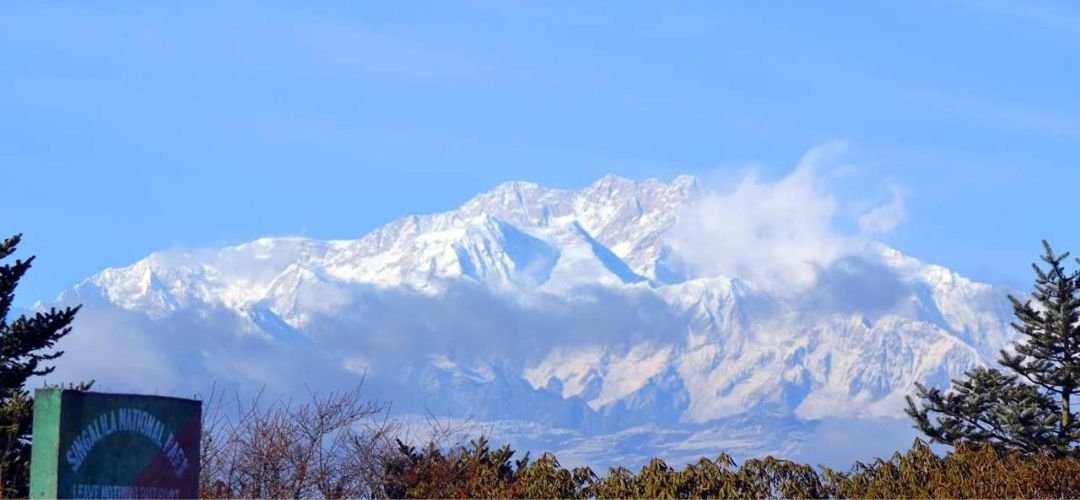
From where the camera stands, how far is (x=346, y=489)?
19.0 metres

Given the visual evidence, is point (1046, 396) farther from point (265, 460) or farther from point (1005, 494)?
point (265, 460)

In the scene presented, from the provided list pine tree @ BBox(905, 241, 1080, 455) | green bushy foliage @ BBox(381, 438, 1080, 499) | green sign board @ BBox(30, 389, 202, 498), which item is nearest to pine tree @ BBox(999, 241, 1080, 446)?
pine tree @ BBox(905, 241, 1080, 455)

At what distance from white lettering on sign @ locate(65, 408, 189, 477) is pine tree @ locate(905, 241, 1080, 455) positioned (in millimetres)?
24884

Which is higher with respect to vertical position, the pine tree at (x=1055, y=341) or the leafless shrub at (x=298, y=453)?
the pine tree at (x=1055, y=341)

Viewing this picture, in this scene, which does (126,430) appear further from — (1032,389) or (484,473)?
(1032,389)

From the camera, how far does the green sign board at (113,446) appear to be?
1181cm

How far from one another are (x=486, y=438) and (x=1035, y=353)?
63.8 feet

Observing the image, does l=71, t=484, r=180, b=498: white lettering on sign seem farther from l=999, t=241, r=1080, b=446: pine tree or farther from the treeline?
l=999, t=241, r=1080, b=446: pine tree

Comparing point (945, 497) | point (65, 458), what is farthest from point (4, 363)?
point (65, 458)

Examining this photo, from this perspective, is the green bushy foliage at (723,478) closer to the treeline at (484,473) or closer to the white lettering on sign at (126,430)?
the treeline at (484,473)

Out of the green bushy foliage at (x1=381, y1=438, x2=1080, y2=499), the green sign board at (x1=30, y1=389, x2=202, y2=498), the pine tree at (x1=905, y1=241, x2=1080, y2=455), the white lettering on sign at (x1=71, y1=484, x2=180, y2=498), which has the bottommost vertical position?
the white lettering on sign at (x1=71, y1=484, x2=180, y2=498)

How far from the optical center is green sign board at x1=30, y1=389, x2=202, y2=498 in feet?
38.8

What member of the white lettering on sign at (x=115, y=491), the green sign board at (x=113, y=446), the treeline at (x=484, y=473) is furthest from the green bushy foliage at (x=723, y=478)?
the white lettering on sign at (x=115, y=491)

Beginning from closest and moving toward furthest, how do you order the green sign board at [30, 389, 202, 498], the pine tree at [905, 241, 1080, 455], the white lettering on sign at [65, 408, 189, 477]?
the green sign board at [30, 389, 202, 498] < the white lettering on sign at [65, 408, 189, 477] < the pine tree at [905, 241, 1080, 455]
